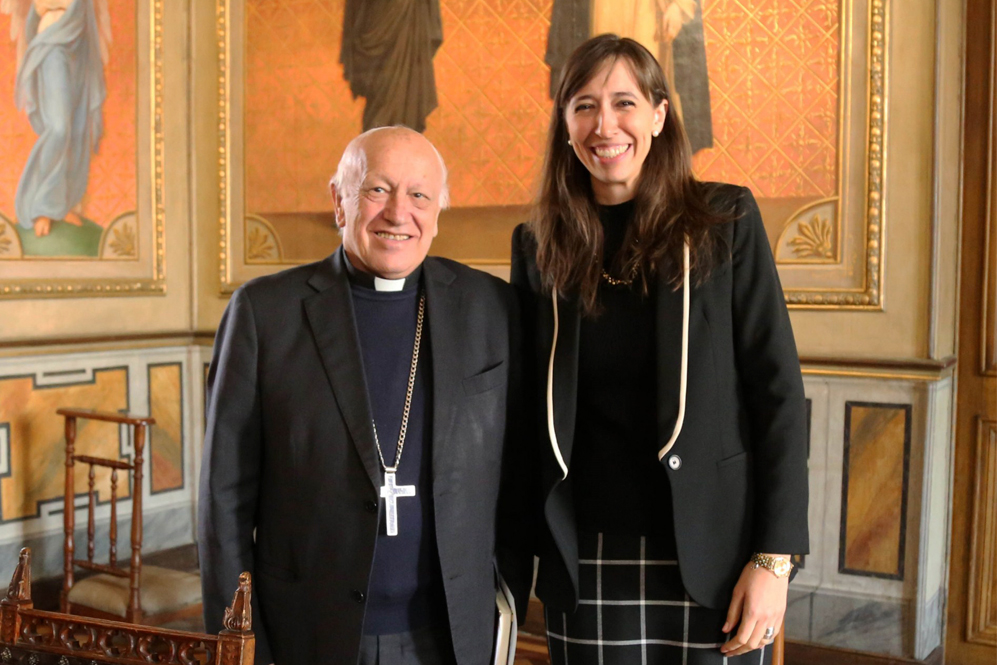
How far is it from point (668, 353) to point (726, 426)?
0.19 meters

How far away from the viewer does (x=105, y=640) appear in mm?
1639

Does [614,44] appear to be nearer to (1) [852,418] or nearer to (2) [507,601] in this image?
(2) [507,601]

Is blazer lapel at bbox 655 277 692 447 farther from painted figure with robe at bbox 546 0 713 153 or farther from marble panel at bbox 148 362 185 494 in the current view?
marble panel at bbox 148 362 185 494

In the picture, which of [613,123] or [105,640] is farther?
[613,123]

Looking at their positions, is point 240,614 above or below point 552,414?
below

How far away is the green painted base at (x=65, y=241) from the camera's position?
197 inches

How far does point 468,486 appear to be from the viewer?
2.07 m

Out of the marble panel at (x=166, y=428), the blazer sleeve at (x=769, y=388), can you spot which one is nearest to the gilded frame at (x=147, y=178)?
the marble panel at (x=166, y=428)

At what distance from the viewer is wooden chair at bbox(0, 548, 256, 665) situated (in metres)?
1.56

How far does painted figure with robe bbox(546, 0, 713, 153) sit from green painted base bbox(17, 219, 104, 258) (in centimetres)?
280

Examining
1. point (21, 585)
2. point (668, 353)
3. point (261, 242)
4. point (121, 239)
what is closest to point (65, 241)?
point (121, 239)

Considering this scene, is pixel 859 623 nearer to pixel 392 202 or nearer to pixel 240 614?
pixel 392 202

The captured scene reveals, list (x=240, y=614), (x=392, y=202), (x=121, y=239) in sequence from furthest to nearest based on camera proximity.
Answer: (x=121, y=239)
(x=392, y=202)
(x=240, y=614)

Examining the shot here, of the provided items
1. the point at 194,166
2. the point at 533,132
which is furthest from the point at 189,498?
the point at 533,132
